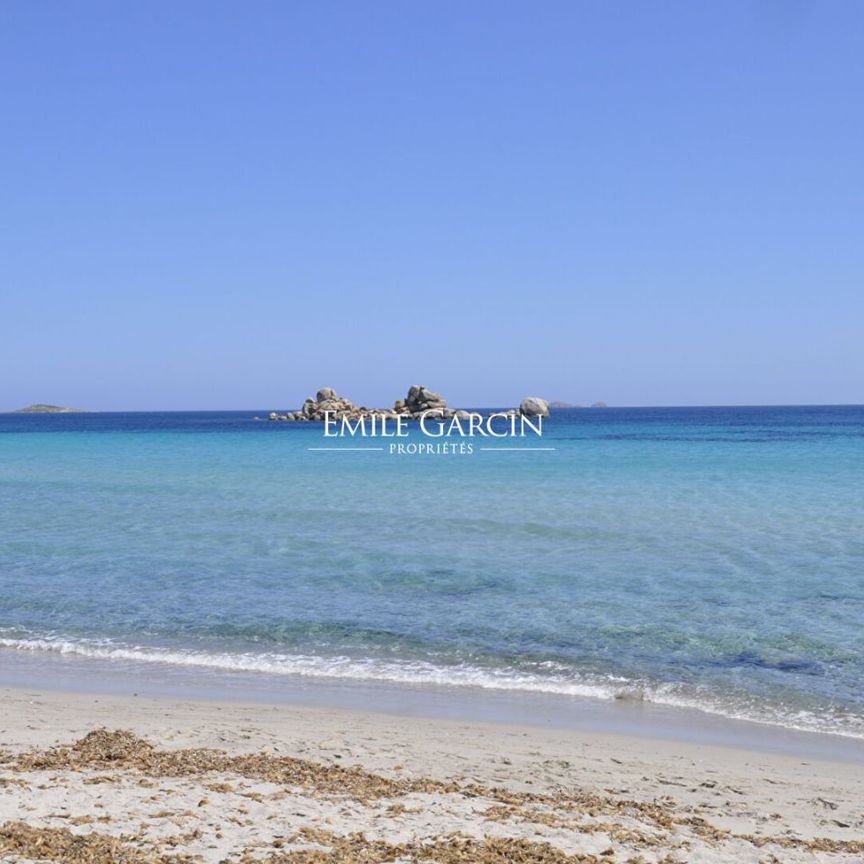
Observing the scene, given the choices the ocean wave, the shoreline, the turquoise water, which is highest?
the turquoise water

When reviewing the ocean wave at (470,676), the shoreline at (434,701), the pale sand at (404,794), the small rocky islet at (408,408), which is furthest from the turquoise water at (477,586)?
the small rocky islet at (408,408)

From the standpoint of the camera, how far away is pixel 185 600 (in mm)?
13258

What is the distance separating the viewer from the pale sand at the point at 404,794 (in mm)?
5090

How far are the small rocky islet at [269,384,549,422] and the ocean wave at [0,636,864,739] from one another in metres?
85.3

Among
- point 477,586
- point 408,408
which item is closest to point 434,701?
point 477,586

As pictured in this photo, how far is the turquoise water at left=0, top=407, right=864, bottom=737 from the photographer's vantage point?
392 inches

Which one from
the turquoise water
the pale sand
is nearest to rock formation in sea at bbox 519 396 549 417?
the turquoise water

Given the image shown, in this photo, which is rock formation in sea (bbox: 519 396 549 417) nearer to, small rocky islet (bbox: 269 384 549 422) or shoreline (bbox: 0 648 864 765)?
small rocky islet (bbox: 269 384 549 422)

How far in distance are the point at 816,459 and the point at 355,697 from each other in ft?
116

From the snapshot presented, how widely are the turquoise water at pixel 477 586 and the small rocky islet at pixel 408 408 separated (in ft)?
237

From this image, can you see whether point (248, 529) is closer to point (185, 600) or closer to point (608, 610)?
point (185, 600)

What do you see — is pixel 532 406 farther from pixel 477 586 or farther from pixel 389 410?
pixel 477 586

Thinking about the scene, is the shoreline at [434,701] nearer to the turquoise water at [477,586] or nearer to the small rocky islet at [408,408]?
the turquoise water at [477,586]

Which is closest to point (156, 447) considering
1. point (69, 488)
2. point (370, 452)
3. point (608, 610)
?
point (370, 452)
